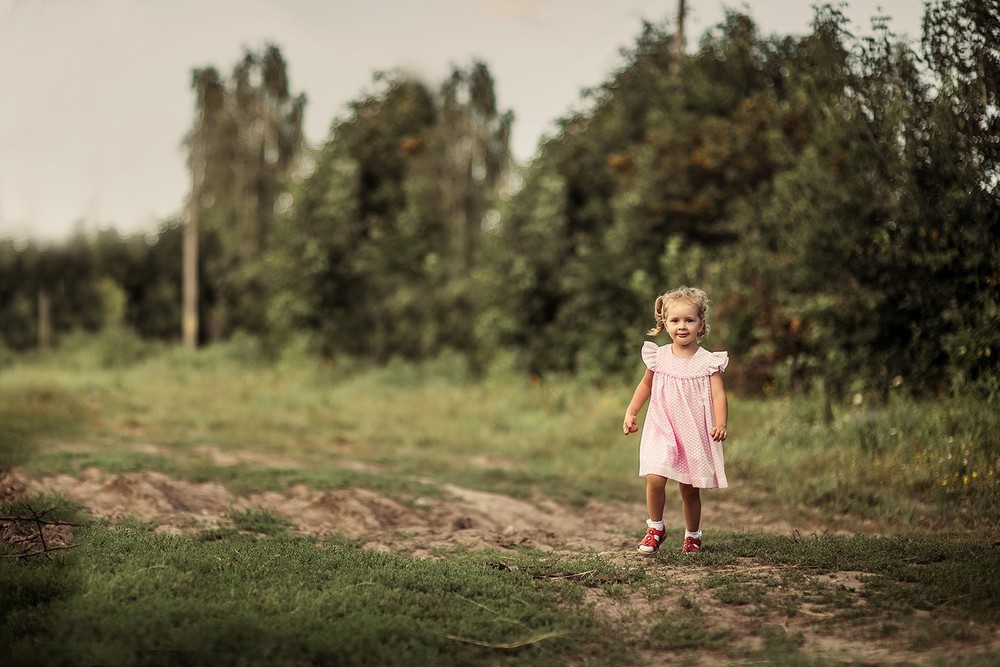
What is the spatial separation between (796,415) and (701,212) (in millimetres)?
7088

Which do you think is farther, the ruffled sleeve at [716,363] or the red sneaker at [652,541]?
the red sneaker at [652,541]

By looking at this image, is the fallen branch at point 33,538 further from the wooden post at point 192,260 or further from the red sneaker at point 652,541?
the wooden post at point 192,260

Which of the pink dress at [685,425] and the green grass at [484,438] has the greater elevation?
the pink dress at [685,425]

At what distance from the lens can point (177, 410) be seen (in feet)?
51.6

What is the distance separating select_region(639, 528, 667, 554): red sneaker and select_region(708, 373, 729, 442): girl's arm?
2.82 ft

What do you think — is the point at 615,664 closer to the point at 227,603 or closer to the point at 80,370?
the point at 227,603

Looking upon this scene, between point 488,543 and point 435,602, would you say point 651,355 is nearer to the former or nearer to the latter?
point 488,543

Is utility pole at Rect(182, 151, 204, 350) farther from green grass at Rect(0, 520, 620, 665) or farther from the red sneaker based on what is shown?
the red sneaker

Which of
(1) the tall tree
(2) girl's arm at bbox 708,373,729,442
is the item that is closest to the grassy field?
(2) girl's arm at bbox 708,373,729,442

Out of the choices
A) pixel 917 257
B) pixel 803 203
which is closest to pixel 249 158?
pixel 803 203

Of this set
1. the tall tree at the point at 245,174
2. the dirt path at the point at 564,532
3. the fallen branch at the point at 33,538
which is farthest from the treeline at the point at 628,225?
the fallen branch at the point at 33,538

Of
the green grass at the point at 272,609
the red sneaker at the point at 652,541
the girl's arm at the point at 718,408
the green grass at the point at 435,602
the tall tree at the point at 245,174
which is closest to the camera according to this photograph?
the green grass at the point at 272,609

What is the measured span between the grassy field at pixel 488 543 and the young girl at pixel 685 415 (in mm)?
530

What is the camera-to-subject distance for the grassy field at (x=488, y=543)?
4.26 meters
